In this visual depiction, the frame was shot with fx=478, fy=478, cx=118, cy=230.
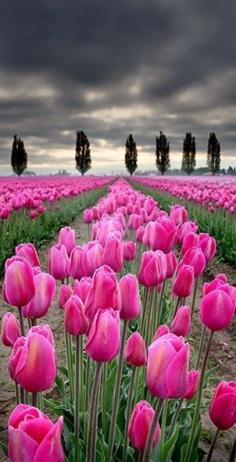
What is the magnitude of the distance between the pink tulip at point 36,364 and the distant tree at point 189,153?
80.6 metres

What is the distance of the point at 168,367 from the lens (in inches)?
55.1

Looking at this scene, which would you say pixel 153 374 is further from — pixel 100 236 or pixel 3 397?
pixel 3 397

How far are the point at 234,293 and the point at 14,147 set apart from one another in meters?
73.8

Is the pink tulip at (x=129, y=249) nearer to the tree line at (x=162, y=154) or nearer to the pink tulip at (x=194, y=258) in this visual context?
the pink tulip at (x=194, y=258)

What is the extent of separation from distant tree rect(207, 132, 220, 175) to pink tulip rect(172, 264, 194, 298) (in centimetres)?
7560

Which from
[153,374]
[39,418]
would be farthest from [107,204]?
[39,418]

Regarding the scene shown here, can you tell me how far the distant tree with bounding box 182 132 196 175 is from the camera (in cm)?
7988

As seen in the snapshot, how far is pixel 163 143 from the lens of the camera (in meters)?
82.8

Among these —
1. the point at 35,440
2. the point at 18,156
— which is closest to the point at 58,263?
the point at 35,440

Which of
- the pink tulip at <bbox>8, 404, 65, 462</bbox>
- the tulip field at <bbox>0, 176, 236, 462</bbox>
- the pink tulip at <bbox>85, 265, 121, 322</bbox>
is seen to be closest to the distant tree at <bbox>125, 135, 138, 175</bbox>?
the tulip field at <bbox>0, 176, 236, 462</bbox>

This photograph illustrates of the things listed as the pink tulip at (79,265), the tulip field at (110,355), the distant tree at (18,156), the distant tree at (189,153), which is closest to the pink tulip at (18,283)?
the tulip field at (110,355)

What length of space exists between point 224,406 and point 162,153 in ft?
273

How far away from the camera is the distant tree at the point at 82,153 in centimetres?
8250

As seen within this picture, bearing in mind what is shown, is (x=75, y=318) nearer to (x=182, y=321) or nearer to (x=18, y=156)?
(x=182, y=321)
